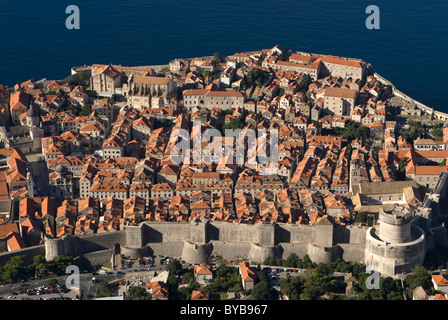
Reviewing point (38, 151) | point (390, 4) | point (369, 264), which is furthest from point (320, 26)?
point (369, 264)

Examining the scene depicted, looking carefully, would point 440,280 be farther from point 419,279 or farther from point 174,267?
point 174,267

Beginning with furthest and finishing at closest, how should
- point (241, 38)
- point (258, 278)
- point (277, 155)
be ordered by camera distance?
point (241, 38) < point (277, 155) < point (258, 278)

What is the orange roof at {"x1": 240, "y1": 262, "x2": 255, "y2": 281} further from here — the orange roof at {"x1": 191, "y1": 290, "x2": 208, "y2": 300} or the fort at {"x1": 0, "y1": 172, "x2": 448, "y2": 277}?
the orange roof at {"x1": 191, "y1": 290, "x2": 208, "y2": 300}

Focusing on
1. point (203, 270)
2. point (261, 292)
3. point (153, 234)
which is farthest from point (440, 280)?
point (153, 234)

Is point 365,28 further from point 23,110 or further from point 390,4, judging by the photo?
point 23,110

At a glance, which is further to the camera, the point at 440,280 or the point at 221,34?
the point at 221,34

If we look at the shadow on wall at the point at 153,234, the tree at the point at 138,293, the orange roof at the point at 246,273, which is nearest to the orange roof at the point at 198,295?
the tree at the point at 138,293

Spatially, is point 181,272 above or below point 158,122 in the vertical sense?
below
